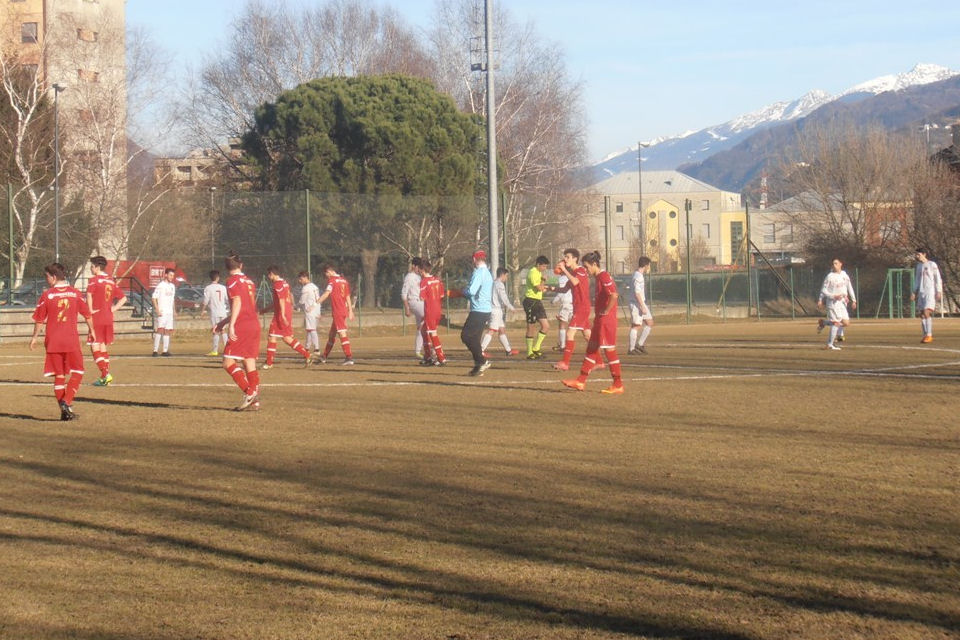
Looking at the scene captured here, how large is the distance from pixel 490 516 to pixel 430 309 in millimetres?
12734

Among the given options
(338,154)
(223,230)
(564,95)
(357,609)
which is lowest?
(357,609)

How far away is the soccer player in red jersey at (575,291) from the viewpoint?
635 inches

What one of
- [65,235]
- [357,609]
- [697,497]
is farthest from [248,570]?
[65,235]

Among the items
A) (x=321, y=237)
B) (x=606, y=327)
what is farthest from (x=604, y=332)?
(x=321, y=237)

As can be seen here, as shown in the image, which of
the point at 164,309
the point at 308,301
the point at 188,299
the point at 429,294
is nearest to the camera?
the point at 429,294

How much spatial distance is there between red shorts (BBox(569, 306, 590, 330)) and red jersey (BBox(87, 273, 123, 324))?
7.57 m

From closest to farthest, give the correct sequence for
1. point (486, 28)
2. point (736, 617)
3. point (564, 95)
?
point (736, 617), point (486, 28), point (564, 95)

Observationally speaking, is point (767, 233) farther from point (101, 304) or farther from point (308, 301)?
point (101, 304)

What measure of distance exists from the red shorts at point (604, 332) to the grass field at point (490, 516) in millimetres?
722

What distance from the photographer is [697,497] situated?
820cm

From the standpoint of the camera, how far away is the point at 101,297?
19344 millimetres

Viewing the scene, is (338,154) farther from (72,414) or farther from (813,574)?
(813,574)

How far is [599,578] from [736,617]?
917mm

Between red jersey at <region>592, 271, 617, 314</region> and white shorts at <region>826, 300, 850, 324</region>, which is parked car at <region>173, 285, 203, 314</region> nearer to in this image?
white shorts at <region>826, 300, 850, 324</region>
